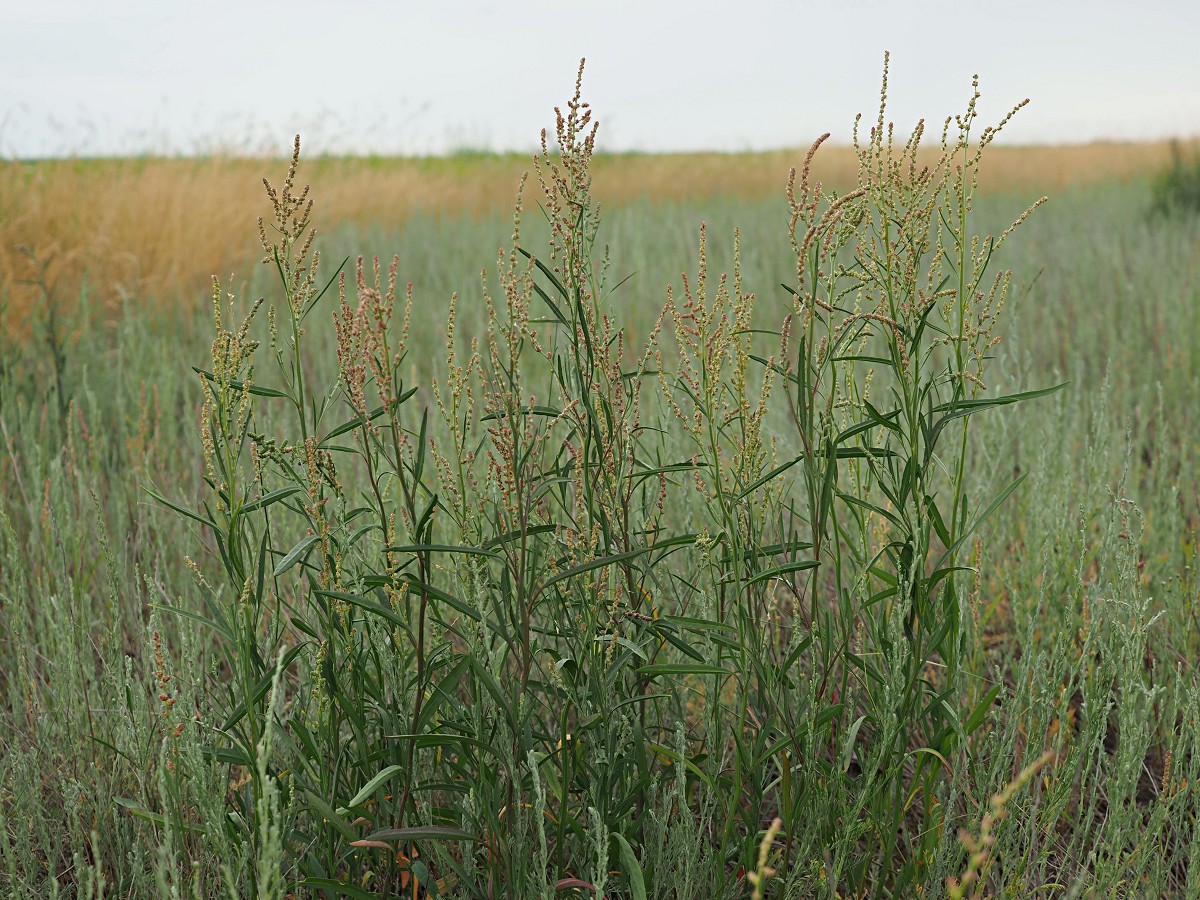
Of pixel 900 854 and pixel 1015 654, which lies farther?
pixel 1015 654

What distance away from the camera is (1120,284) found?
5.70 metres

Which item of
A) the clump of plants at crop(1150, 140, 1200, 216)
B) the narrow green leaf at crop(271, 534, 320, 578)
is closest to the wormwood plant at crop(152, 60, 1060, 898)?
the narrow green leaf at crop(271, 534, 320, 578)

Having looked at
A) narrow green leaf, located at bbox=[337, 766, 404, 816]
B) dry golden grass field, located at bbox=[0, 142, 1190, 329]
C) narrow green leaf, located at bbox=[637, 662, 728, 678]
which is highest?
dry golden grass field, located at bbox=[0, 142, 1190, 329]

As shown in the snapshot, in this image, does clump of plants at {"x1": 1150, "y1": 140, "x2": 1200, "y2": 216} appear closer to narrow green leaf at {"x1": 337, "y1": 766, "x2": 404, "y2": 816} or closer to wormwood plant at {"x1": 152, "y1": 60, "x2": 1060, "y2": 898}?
wormwood plant at {"x1": 152, "y1": 60, "x2": 1060, "y2": 898}

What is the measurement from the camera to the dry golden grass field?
5527mm

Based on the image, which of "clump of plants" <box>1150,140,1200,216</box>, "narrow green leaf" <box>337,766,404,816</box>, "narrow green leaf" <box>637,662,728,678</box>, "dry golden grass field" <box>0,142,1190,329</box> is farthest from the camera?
"clump of plants" <box>1150,140,1200,216</box>

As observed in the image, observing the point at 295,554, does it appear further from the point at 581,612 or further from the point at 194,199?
the point at 194,199

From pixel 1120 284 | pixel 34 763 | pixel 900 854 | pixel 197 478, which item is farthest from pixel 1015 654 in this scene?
pixel 1120 284

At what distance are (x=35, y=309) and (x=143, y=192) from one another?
2635mm

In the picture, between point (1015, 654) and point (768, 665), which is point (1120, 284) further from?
point (768, 665)

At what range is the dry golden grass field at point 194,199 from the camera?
218 inches

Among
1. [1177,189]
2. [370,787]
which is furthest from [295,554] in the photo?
[1177,189]

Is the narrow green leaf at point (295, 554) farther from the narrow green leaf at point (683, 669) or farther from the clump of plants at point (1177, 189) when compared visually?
the clump of plants at point (1177, 189)

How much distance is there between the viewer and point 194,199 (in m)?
7.04
